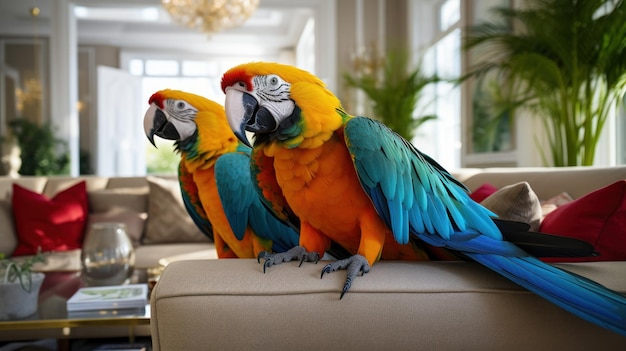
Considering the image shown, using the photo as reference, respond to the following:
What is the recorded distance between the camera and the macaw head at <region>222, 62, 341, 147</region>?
0.98 metres

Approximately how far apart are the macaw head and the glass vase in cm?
111

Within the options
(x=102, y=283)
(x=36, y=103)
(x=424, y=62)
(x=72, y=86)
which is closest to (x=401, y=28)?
(x=424, y=62)

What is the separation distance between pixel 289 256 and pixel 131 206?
2451 millimetres

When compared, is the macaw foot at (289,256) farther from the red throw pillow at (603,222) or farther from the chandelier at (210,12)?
the chandelier at (210,12)

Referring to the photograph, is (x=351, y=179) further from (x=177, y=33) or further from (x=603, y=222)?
(x=177, y=33)

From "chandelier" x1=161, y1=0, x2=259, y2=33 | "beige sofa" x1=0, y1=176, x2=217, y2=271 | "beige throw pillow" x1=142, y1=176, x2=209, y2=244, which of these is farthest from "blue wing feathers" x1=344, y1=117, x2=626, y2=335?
"chandelier" x1=161, y1=0, x2=259, y2=33

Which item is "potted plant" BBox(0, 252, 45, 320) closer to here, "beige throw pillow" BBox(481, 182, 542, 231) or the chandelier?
"beige throw pillow" BBox(481, 182, 542, 231)

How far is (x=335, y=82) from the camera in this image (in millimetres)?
5879

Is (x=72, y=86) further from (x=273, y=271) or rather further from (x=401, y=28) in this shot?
(x=273, y=271)

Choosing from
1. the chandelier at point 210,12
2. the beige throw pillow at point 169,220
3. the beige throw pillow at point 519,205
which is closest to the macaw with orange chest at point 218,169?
the beige throw pillow at point 519,205

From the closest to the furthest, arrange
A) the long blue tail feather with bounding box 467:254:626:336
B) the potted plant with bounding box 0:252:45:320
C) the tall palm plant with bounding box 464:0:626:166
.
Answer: the long blue tail feather with bounding box 467:254:626:336 → the potted plant with bounding box 0:252:45:320 → the tall palm plant with bounding box 464:0:626:166

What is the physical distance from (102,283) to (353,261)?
1.30 meters

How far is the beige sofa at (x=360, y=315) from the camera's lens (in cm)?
88

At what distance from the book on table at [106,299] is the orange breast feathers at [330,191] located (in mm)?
899
